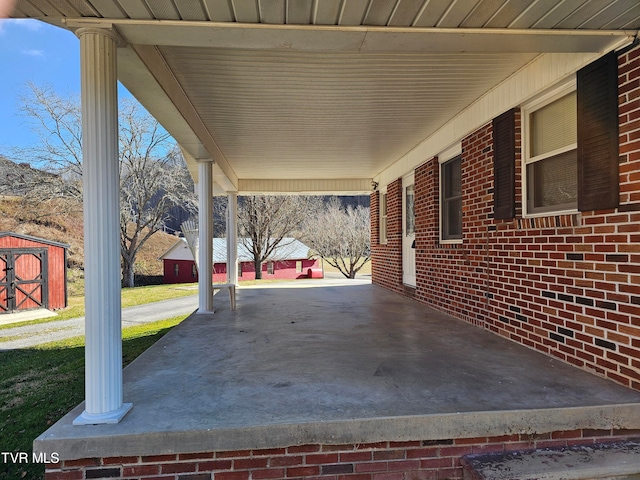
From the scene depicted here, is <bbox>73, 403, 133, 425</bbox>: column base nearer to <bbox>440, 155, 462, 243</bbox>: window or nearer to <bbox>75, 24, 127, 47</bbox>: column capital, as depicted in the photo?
<bbox>75, 24, 127, 47</bbox>: column capital

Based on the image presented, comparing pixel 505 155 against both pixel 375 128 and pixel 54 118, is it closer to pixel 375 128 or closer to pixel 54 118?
pixel 375 128

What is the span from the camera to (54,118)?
17453 millimetres

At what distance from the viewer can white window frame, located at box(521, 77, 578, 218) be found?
10.9 ft

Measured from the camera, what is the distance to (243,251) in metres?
22.5

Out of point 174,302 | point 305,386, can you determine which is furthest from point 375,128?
point 174,302

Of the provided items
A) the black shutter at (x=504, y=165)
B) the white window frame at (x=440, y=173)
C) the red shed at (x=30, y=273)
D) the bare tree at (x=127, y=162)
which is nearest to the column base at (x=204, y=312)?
the white window frame at (x=440, y=173)

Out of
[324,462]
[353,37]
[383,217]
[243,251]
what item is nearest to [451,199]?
[353,37]

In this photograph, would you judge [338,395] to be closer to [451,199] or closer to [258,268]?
[451,199]

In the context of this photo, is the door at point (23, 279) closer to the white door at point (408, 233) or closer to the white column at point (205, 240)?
the white column at point (205, 240)

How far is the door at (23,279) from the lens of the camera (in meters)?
11.6

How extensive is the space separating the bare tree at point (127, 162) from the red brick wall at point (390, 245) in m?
10.9

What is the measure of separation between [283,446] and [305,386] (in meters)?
0.63

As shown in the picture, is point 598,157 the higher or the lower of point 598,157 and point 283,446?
the higher

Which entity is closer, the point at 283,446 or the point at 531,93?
the point at 283,446
